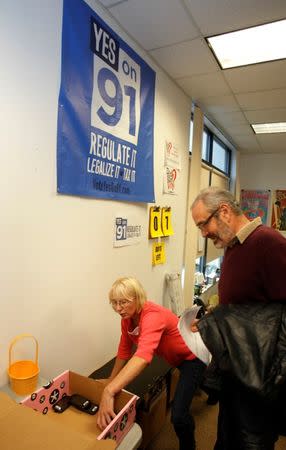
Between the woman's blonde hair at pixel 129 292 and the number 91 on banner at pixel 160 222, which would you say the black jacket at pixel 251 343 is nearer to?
the woman's blonde hair at pixel 129 292

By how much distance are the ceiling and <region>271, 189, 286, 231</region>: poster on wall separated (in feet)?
6.86

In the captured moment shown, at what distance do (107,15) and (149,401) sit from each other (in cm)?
236

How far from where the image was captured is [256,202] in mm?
5648

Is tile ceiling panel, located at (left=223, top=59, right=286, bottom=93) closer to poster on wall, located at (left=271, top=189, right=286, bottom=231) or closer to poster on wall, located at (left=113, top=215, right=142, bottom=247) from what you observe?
poster on wall, located at (left=113, top=215, right=142, bottom=247)

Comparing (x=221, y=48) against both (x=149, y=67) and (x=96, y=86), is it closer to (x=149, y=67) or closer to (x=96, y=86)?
(x=149, y=67)

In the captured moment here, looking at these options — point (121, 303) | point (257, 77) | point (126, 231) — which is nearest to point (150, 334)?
point (121, 303)

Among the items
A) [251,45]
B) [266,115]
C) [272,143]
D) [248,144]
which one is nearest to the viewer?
[251,45]

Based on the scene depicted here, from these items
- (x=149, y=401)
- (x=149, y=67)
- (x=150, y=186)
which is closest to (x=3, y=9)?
(x=149, y=67)

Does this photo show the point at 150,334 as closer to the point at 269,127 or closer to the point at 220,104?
the point at 220,104

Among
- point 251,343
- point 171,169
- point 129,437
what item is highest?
point 171,169

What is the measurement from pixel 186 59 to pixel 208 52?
0.64ft

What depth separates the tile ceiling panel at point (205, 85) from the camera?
260 cm

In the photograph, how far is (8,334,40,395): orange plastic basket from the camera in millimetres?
1341

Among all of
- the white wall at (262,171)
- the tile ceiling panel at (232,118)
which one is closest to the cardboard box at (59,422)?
the tile ceiling panel at (232,118)
